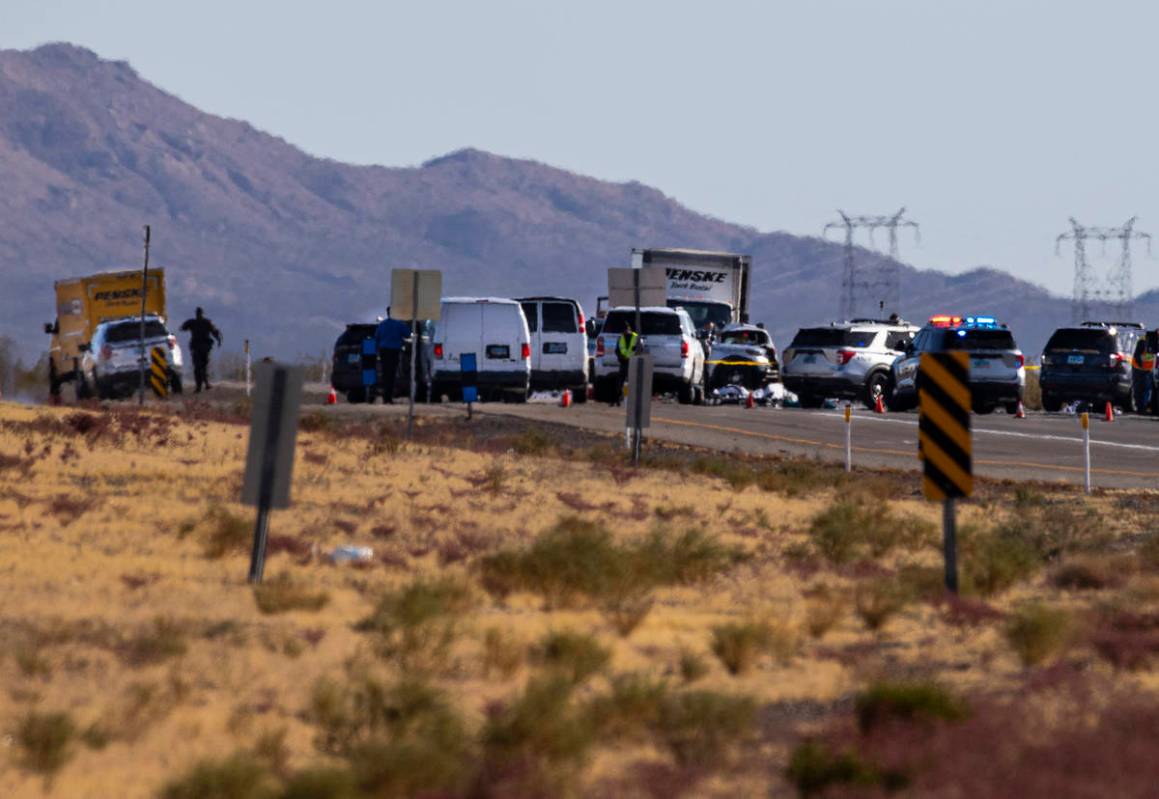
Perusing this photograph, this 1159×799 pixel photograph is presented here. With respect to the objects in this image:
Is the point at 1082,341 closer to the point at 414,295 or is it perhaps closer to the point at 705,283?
the point at 705,283

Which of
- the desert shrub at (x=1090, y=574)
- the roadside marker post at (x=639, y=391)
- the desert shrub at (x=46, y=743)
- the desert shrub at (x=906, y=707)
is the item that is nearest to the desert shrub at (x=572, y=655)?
the desert shrub at (x=906, y=707)

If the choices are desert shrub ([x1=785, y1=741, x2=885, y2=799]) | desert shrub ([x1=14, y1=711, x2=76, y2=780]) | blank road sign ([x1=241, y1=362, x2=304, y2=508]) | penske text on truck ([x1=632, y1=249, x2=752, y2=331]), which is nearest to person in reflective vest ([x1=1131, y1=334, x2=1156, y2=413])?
penske text on truck ([x1=632, y1=249, x2=752, y2=331])

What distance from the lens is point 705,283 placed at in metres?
55.7

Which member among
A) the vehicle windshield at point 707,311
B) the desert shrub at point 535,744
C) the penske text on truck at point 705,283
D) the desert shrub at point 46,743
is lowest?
the desert shrub at point 46,743

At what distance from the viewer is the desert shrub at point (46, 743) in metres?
8.66

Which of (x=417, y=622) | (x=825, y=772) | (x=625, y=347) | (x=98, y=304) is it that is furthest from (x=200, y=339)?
(x=825, y=772)

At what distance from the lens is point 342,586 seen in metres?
14.3

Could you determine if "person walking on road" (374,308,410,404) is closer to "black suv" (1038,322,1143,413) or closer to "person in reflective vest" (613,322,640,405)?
"person in reflective vest" (613,322,640,405)

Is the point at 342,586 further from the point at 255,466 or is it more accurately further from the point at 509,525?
the point at 509,525

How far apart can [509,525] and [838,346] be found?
87.5 ft

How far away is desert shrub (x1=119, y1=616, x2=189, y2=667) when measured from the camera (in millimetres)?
10883

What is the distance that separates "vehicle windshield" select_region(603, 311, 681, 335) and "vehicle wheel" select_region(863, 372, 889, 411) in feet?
14.2

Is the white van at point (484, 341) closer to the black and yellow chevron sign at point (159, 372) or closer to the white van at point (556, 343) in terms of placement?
the white van at point (556, 343)

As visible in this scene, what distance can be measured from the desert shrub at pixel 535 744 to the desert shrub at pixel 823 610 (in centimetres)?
347
